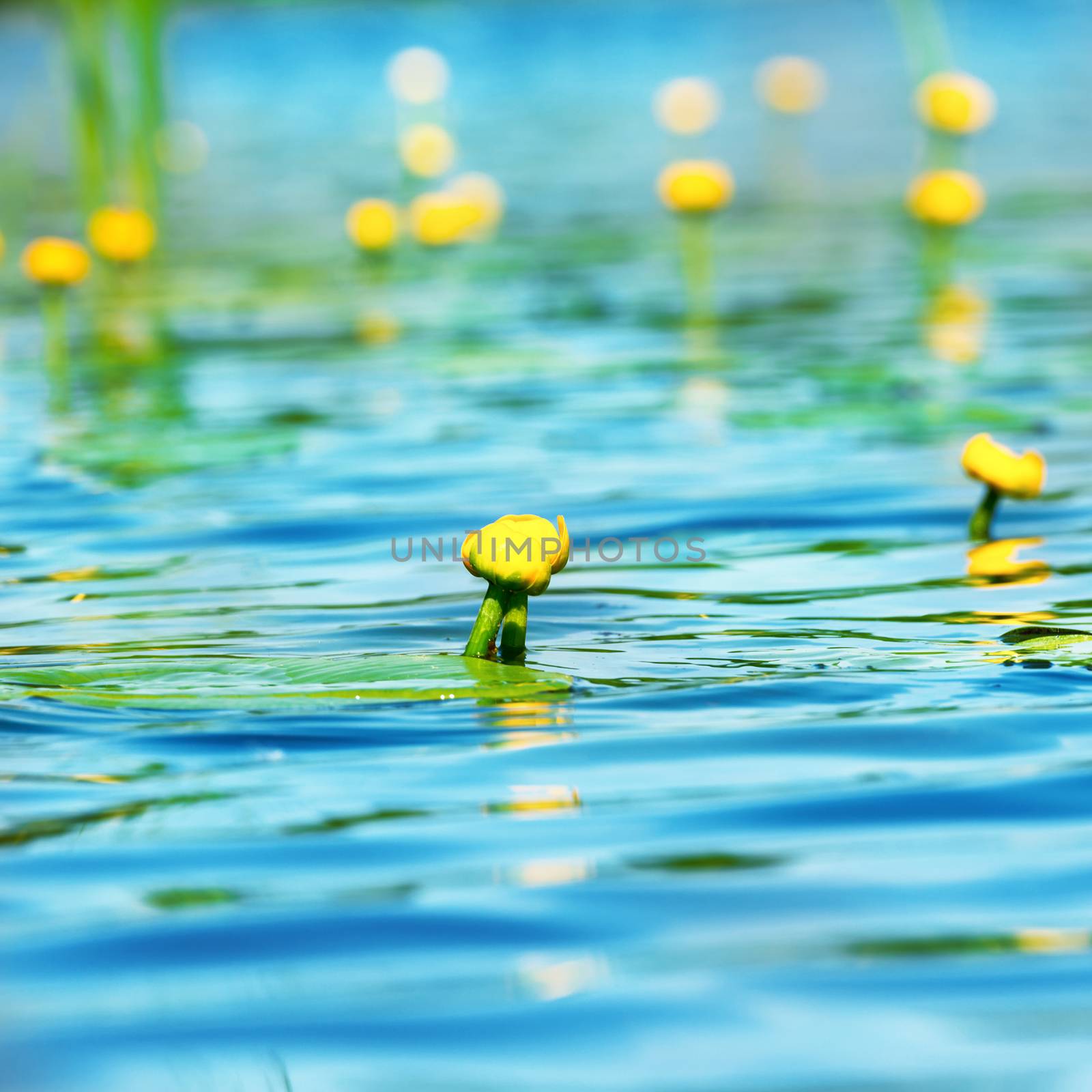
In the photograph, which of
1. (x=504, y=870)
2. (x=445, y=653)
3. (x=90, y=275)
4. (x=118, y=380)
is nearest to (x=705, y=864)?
(x=504, y=870)

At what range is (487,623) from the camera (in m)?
2.54

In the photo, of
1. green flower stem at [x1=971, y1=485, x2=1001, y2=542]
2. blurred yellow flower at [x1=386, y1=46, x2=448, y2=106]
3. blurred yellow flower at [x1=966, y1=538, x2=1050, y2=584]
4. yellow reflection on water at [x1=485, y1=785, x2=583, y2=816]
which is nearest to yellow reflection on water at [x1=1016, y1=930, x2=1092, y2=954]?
yellow reflection on water at [x1=485, y1=785, x2=583, y2=816]

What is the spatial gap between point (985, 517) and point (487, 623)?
4.30ft

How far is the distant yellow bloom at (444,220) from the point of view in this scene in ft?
25.5

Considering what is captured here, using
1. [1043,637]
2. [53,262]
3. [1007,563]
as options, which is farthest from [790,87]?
[1043,637]

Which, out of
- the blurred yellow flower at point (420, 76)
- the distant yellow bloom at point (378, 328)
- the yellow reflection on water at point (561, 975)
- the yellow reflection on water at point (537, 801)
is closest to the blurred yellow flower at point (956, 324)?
the distant yellow bloom at point (378, 328)

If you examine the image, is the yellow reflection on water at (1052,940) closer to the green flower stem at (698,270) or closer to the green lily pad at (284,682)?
the green lily pad at (284,682)

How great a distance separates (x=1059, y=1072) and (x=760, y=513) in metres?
2.48

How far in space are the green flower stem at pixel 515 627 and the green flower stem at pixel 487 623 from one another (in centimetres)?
1

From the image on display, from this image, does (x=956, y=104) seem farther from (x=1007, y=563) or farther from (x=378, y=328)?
(x=1007, y=563)

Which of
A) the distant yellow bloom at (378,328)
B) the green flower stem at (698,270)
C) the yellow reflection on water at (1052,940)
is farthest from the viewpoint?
the green flower stem at (698,270)

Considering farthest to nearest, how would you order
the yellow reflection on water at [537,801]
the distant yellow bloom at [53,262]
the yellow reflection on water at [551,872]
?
1. the distant yellow bloom at [53,262]
2. the yellow reflection on water at [537,801]
3. the yellow reflection on water at [551,872]

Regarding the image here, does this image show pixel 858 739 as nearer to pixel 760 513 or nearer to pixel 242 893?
pixel 242 893

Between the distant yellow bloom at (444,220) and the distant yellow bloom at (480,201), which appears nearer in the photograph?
the distant yellow bloom at (444,220)
